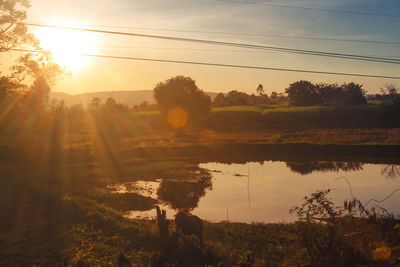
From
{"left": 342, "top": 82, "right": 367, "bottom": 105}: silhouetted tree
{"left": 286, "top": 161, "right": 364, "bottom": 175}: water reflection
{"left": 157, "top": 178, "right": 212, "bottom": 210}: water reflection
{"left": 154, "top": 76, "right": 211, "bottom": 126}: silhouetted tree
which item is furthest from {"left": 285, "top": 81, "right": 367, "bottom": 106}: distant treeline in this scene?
{"left": 157, "top": 178, "right": 212, "bottom": 210}: water reflection

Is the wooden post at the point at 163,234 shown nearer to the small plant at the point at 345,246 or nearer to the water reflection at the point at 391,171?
the small plant at the point at 345,246

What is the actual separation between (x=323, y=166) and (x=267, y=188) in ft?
35.3

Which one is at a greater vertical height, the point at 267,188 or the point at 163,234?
the point at 163,234

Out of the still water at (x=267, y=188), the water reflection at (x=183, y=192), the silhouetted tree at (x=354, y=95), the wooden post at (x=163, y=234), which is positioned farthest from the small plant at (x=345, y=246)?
the silhouetted tree at (x=354, y=95)

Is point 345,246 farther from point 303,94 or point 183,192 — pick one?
point 303,94

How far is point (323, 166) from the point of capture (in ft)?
121

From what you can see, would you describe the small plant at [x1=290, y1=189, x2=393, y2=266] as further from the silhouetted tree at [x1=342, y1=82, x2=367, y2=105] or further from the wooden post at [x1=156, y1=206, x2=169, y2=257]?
the silhouetted tree at [x1=342, y1=82, x2=367, y2=105]

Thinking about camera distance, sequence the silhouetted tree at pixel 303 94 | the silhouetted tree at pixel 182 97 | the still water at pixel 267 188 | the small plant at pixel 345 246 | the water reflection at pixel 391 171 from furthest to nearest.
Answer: the silhouetted tree at pixel 303 94
the silhouetted tree at pixel 182 97
the water reflection at pixel 391 171
the still water at pixel 267 188
the small plant at pixel 345 246

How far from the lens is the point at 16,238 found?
524 inches

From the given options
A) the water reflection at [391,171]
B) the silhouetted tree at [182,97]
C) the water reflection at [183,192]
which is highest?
the silhouetted tree at [182,97]

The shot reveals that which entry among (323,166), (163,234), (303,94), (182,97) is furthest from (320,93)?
(163,234)

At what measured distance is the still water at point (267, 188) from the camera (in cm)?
2247

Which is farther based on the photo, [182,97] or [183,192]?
[182,97]

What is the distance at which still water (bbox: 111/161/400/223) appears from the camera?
2247 centimetres
